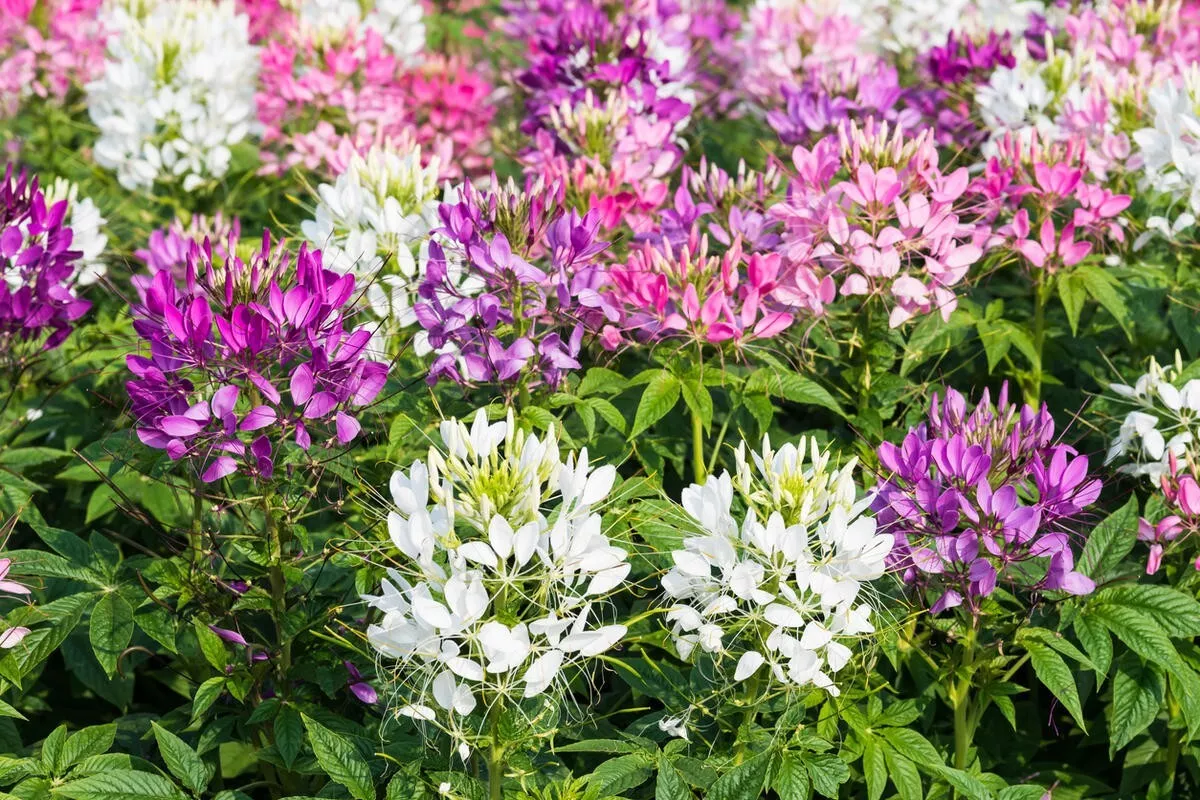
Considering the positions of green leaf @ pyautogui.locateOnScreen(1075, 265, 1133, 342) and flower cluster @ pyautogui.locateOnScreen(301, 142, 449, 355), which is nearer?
flower cluster @ pyautogui.locateOnScreen(301, 142, 449, 355)

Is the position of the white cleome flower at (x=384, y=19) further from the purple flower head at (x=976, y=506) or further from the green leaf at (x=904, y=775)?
the green leaf at (x=904, y=775)

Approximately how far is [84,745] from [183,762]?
0.76 feet

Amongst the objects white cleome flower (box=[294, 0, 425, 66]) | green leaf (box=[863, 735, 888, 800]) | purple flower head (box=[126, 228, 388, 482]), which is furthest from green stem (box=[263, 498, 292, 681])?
white cleome flower (box=[294, 0, 425, 66])

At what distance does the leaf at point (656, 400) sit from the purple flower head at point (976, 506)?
0.49 meters

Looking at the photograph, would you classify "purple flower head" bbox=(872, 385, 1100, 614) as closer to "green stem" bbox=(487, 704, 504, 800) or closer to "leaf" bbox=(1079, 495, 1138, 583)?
"leaf" bbox=(1079, 495, 1138, 583)

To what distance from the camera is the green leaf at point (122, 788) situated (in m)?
2.28

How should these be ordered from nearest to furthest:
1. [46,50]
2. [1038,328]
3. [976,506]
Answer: [976,506] → [1038,328] → [46,50]

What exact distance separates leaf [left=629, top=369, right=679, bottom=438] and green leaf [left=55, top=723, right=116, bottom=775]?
1.18 metres

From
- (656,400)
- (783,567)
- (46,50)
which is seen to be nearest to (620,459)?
(656,400)

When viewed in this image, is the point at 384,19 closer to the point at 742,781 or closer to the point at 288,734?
the point at 288,734

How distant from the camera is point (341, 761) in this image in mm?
2299

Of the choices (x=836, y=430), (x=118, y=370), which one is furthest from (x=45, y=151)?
(x=836, y=430)

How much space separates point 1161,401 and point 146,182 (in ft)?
10.4

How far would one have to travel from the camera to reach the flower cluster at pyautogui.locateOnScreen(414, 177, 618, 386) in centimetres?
273
